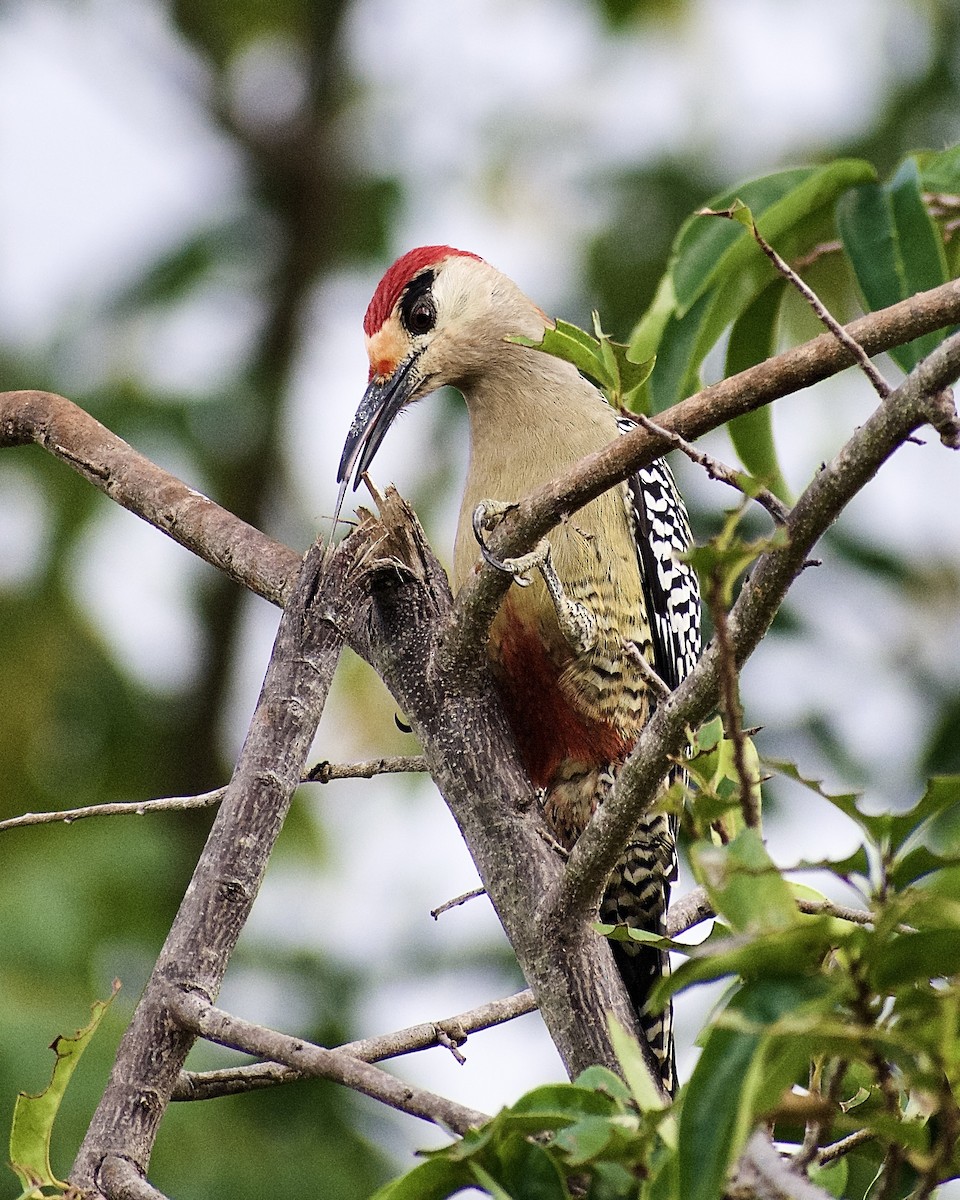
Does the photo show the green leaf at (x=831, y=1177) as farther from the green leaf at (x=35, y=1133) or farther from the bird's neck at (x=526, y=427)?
the bird's neck at (x=526, y=427)

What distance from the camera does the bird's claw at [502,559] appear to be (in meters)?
2.45

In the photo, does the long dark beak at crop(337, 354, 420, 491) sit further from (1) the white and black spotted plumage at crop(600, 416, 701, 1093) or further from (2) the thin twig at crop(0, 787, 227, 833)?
(2) the thin twig at crop(0, 787, 227, 833)

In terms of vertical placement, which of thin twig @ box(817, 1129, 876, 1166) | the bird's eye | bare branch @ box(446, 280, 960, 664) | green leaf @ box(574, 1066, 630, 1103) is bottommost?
thin twig @ box(817, 1129, 876, 1166)

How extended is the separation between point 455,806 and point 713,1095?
1.40 metres

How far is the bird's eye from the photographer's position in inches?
173

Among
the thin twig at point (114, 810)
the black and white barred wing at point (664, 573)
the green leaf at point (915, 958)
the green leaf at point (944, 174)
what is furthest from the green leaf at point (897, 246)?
the green leaf at point (915, 958)

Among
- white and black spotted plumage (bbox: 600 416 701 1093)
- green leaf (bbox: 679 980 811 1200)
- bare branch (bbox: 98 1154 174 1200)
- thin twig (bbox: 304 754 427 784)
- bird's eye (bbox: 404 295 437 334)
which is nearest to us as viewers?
green leaf (bbox: 679 980 811 1200)

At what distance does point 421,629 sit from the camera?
296cm

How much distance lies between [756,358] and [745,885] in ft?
7.24

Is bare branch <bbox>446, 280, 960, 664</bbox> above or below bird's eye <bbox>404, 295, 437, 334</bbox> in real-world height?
below

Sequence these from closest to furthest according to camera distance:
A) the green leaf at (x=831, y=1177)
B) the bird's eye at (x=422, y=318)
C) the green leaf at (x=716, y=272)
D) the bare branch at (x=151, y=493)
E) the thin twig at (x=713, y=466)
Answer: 1. the green leaf at (x=831, y=1177)
2. the thin twig at (x=713, y=466)
3. the bare branch at (x=151, y=493)
4. the green leaf at (x=716, y=272)
5. the bird's eye at (x=422, y=318)

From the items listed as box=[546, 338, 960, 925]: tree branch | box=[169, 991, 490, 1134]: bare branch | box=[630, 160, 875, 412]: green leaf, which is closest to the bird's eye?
box=[630, 160, 875, 412]: green leaf

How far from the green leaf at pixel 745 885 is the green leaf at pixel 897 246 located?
182cm

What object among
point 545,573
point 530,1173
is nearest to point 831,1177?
point 530,1173
